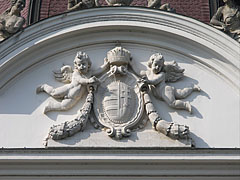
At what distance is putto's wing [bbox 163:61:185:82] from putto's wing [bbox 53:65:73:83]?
1391mm

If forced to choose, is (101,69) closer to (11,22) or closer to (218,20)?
(11,22)

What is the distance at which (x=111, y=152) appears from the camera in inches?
458

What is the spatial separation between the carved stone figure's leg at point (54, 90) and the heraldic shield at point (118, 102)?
47 cm

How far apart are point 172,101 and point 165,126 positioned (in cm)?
47

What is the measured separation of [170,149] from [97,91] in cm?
144

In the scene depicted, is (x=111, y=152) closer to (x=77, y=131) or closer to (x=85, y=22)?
(x=77, y=131)

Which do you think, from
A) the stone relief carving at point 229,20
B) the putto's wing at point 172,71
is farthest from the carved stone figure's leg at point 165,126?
the stone relief carving at point 229,20

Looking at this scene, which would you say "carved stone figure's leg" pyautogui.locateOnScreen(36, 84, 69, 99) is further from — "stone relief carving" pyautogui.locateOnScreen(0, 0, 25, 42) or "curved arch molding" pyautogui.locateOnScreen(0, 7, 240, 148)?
"stone relief carving" pyautogui.locateOnScreen(0, 0, 25, 42)

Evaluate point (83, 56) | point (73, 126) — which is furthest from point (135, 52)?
point (73, 126)

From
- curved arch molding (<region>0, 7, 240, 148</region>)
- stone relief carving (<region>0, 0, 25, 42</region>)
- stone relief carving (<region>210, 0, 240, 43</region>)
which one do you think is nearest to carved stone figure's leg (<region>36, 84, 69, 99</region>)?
curved arch molding (<region>0, 7, 240, 148</region>)

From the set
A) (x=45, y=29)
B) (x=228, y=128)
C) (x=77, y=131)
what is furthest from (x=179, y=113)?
(x=45, y=29)

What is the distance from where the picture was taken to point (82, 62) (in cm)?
1237

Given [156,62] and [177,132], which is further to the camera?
[156,62]
